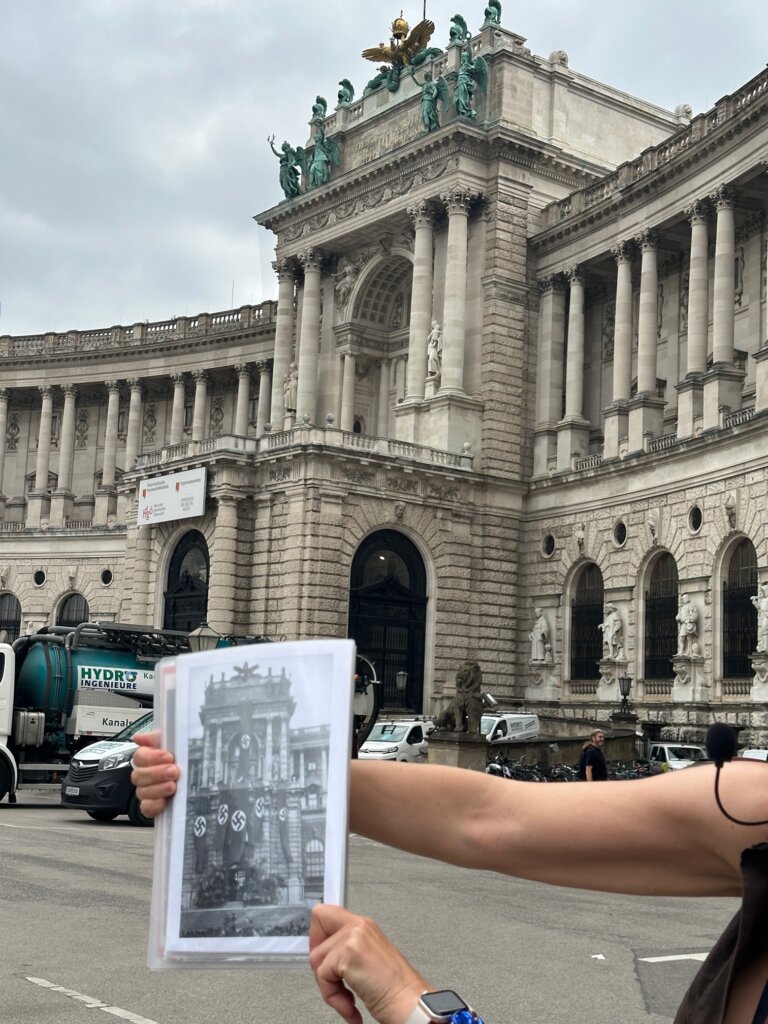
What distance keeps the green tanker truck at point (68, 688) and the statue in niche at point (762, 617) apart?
16144 mm

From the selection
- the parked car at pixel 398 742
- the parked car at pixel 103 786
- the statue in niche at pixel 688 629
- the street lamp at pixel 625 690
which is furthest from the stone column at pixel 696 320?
the parked car at pixel 103 786

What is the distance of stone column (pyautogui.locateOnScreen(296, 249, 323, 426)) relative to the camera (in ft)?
182

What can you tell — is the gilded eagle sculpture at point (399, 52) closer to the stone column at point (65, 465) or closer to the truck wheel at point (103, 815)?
the stone column at point (65, 465)

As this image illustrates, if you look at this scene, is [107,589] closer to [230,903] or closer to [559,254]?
[559,254]

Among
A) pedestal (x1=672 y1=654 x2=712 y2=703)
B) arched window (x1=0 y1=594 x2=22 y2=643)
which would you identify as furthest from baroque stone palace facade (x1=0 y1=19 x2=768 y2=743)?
arched window (x1=0 y1=594 x2=22 y2=643)

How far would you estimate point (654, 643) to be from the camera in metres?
43.2

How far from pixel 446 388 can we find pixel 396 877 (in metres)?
34.1

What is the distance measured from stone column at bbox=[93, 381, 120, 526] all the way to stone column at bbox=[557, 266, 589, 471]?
28000 millimetres

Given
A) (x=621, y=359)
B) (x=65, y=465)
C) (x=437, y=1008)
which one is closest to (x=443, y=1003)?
(x=437, y=1008)

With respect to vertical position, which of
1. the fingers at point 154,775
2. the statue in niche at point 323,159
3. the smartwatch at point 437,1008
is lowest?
the smartwatch at point 437,1008

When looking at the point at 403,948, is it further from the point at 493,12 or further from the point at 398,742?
the point at 493,12

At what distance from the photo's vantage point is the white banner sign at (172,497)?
4706 cm

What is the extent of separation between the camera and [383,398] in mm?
56688

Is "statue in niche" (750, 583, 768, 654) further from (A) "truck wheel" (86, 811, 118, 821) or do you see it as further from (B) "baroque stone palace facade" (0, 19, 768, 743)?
(A) "truck wheel" (86, 811, 118, 821)
